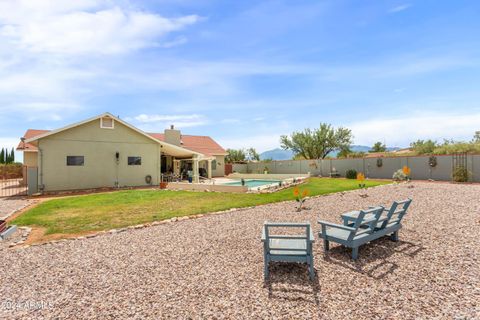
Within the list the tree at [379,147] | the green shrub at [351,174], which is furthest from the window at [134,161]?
the tree at [379,147]

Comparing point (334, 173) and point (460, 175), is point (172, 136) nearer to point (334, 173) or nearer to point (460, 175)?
point (334, 173)

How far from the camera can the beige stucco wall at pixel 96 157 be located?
16.6 meters

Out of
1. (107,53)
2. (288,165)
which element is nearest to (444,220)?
(107,53)

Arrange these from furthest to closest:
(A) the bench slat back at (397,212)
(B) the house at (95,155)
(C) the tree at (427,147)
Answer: (C) the tree at (427,147)
(B) the house at (95,155)
(A) the bench slat back at (397,212)

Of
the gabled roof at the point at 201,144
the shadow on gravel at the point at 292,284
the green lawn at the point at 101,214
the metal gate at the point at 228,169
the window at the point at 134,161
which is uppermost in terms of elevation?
the gabled roof at the point at 201,144

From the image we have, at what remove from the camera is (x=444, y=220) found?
715 cm

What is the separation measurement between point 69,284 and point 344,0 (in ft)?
37.5

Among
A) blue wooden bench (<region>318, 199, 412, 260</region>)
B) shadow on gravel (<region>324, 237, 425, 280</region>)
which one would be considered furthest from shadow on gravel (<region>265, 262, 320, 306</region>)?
blue wooden bench (<region>318, 199, 412, 260</region>)

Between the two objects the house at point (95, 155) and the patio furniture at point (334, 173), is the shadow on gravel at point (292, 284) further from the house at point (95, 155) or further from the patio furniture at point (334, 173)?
the patio furniture at point (334, 173)

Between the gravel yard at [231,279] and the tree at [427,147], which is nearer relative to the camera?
the gravel yard at [231,279]

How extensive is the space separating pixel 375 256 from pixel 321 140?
1532 inches

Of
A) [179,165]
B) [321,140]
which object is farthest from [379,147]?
[179,165]

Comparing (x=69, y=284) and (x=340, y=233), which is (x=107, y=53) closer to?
(x=69, y=284)

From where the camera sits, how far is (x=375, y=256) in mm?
4824
